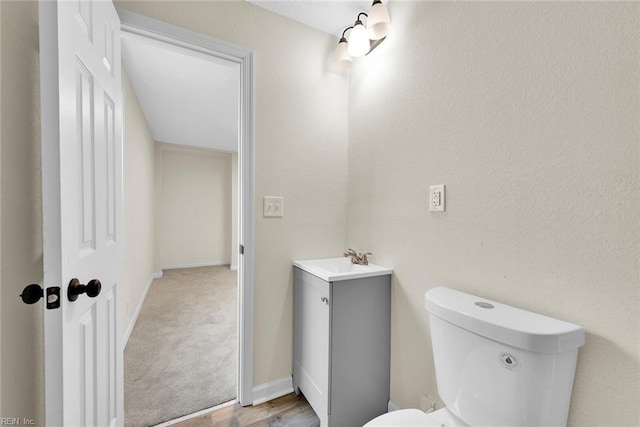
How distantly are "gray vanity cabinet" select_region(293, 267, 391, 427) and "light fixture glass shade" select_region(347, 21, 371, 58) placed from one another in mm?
1237

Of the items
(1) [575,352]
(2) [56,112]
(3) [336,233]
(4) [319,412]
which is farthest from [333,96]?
(4) [319,412]

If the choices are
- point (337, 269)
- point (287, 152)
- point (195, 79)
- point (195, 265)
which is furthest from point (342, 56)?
point (195, 265)

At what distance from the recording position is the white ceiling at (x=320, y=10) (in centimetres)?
148

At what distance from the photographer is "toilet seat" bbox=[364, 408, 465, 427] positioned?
2.86 feet

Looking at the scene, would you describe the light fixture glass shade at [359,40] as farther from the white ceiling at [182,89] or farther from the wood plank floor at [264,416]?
the wood plank floor at [264,416]

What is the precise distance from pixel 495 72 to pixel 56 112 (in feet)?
4.60

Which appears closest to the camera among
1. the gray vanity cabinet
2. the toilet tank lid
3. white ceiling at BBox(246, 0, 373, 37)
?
the toilet tank lid

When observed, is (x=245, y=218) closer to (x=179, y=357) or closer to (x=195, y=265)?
(x=179, y=357)

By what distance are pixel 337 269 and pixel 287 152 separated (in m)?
0.77

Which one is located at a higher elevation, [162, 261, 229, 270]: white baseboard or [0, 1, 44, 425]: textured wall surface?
[0, 1, 44, 425]: textured wall surface

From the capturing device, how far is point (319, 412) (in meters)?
1.33

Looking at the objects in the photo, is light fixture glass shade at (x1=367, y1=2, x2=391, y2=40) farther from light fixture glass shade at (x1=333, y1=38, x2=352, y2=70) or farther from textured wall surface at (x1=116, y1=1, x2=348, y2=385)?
textured wall surface at (x1=116, y1=1, x2=348, y2=385)

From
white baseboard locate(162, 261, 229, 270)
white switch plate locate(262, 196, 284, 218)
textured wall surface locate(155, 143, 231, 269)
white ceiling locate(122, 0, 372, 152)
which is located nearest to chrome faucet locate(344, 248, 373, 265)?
white switch plate locate(262, 196, 284, 218)

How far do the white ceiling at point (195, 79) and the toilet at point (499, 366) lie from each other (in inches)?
65.1
